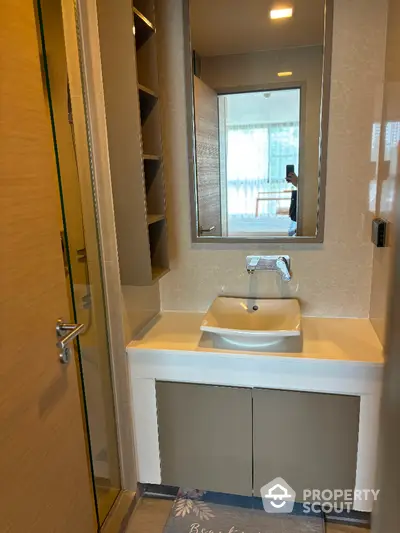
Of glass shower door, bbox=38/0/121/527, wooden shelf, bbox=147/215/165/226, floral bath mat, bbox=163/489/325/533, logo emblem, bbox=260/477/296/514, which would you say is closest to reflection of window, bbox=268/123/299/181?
wooden shelf, bbox=147/215/165/226

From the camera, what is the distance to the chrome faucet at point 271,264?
1893 mm

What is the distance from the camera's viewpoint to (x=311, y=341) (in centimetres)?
173

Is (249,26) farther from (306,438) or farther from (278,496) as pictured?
(278,496)

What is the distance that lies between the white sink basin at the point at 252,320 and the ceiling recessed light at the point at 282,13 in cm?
125

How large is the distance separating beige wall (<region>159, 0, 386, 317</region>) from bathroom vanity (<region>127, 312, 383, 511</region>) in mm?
240

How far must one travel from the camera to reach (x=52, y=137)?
1.19 m

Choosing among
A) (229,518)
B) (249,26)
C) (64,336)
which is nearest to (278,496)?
(229,518)

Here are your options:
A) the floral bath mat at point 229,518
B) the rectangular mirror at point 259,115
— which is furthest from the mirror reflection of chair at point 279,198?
the floral bath mat at point 229,518

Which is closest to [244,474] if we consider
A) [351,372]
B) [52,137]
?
[351,372]

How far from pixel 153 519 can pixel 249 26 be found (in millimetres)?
2218

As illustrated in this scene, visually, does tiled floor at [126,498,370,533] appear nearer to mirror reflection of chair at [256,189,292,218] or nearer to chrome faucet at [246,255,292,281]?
chrome faucet at [246,255,292,281]

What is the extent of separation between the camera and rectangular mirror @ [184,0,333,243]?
5.67 feet

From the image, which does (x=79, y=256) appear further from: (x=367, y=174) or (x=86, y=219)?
(x=367, y=174)

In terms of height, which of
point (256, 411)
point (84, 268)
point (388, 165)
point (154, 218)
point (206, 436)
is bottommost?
point (206, 436)
